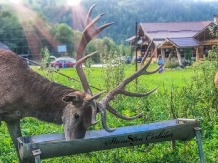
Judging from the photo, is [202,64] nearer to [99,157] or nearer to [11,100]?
[99,157]

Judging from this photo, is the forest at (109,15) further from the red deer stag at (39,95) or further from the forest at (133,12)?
the red deer stag at (39,95)

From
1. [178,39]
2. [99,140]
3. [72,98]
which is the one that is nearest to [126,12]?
[178,39]

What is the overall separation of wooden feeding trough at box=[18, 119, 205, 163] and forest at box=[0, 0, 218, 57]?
94.6 feet

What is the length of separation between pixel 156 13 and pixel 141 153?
9480 centimetres

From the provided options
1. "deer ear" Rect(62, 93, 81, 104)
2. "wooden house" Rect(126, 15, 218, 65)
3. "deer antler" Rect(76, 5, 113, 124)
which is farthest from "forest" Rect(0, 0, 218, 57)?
"deer ear" Rect(62, 93, 81, 104)

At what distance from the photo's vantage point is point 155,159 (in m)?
5.90

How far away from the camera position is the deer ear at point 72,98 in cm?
505

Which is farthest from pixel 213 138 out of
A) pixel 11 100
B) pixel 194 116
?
pixel 11 100

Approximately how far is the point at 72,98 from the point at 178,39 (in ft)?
112

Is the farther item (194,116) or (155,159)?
(194,116)

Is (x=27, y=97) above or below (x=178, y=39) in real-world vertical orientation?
below

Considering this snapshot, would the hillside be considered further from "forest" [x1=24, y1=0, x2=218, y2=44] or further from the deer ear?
the deer ear

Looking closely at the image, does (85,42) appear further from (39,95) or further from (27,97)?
(27,97)

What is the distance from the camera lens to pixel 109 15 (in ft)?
275
